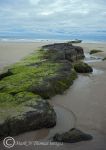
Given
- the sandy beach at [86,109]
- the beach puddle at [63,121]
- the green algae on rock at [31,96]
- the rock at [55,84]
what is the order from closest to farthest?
the sandy beach at [86,109] < the green algae on rock at [31,96] < the beach puddle at [63,121] < the rock at [55,84]

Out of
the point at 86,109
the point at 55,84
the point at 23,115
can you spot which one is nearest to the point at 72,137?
the point at 23,115

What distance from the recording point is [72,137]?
20.7 feet

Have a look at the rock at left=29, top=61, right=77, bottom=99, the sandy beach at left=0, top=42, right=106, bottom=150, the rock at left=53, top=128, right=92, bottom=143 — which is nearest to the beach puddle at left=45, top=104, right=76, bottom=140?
the sandy beach at left=0, top=42, right=106, bottom=150

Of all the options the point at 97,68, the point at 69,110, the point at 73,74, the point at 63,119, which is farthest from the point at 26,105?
the point at 97,68

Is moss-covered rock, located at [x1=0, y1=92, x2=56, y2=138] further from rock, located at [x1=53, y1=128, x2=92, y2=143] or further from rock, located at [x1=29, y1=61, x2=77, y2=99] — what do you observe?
rock, located at [x1=29, y1=61, x2=77, y2=99]

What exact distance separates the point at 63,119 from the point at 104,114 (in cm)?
126

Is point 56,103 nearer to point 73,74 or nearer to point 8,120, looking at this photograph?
point 8,120

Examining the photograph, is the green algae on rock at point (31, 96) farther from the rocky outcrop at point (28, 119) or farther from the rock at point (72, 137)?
the rock at point (72, 137)

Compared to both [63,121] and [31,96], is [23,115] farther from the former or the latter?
[63,121]

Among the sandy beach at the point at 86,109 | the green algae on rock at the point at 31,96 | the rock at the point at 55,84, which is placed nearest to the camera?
the sandy beach at the point at 86,109

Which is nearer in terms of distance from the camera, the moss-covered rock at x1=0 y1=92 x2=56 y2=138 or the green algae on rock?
the moss-covered rock at x1=0 y1=92 x2=56 y2=138

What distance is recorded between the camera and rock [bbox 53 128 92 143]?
6.26m

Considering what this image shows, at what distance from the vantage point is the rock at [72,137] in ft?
20.5

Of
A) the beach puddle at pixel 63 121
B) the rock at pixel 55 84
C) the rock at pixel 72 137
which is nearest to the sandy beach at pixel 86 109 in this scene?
the beach puddle at pixel 63 121
